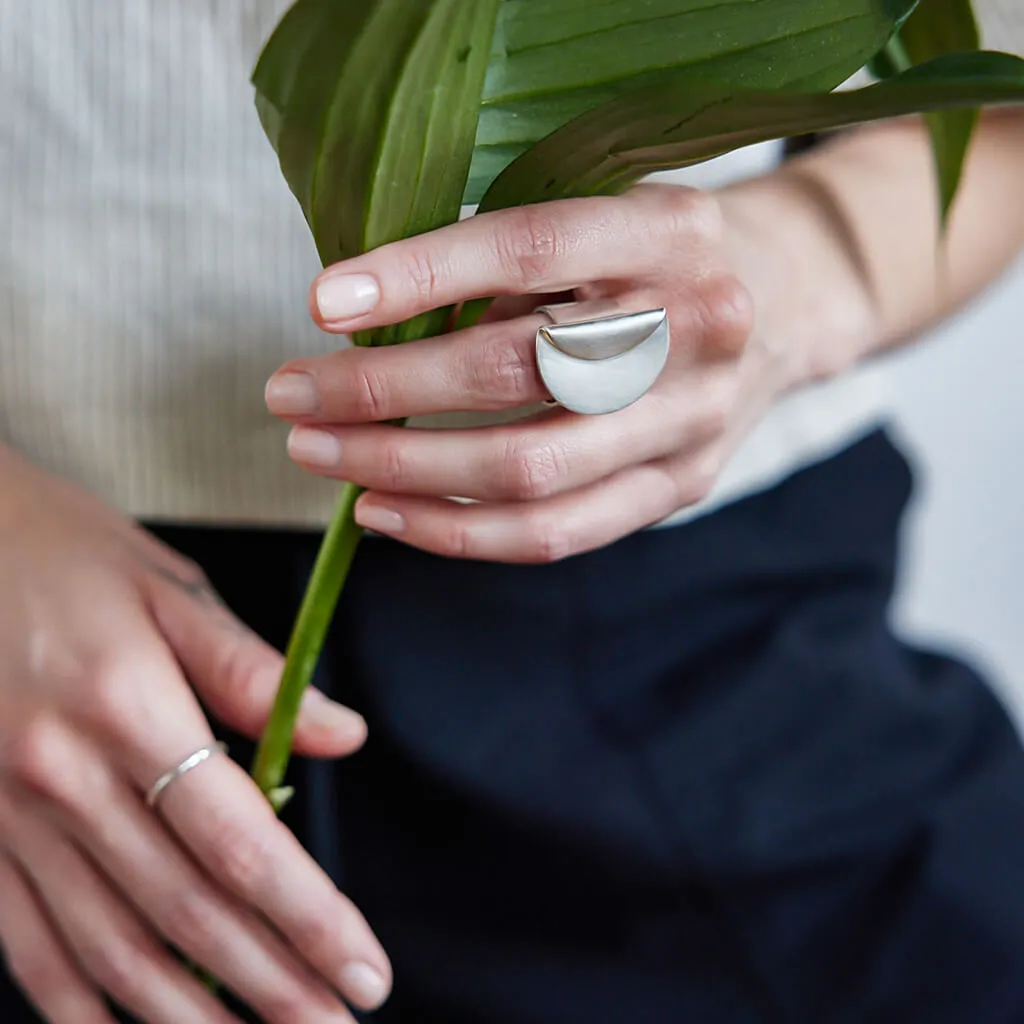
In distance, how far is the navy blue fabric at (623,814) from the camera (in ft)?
1.52

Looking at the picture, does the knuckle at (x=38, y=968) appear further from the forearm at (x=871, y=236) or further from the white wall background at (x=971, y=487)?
the white wall background at (x=971, y=487)

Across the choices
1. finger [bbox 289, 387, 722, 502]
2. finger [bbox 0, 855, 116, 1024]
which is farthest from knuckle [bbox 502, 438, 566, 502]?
finger [bbox 0, 855, 116, 1024]

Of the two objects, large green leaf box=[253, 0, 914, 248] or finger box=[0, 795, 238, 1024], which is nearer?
large green leaf box=[253, 0, 914, 248]

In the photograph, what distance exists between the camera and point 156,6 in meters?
0.40

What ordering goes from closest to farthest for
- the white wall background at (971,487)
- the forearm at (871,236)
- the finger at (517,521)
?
the finger at (517,521) < the forearm at (871,236) < the white wall background at (971,487)

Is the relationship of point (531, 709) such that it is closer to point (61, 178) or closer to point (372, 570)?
point (372, 570)

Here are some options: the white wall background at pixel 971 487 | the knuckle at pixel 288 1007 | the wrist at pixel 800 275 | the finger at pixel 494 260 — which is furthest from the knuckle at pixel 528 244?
the white wall background at pixel 971 487

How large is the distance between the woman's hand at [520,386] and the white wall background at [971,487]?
55 centimetres

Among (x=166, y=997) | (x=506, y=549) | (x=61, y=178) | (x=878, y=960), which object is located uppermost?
(x=61, y=178)

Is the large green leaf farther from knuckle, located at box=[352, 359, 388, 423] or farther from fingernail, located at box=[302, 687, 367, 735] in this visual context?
fingernail, located at box=[302, 687, 367, 735]

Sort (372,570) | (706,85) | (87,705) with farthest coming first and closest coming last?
(372,570) → (87,705) → (706,85)

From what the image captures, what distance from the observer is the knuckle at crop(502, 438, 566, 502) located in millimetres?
293

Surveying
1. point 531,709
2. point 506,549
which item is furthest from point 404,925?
point 506,549

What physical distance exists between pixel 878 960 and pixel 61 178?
1.36ft
